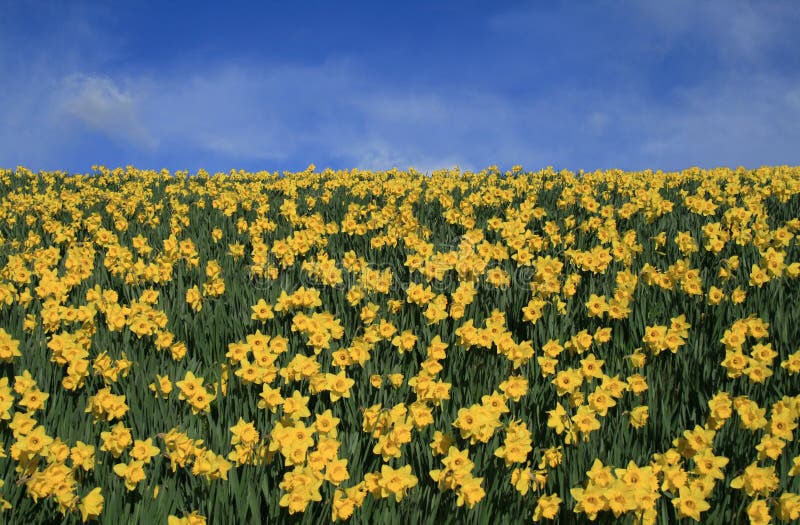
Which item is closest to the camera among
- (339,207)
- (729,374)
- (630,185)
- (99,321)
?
(729,374)

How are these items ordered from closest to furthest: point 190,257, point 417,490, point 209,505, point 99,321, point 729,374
Result: point 209,505, point 417,490, point 729,374, point 99,321, point 190,257

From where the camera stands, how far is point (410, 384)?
3.35m

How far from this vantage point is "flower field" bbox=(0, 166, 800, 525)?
8.32 feet

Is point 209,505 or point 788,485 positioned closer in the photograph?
point 209,505

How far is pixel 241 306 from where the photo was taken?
509 cm

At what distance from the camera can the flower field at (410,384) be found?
2535 millimetres

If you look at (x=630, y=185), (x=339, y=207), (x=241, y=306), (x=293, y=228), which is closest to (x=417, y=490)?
(x=241, y=306)

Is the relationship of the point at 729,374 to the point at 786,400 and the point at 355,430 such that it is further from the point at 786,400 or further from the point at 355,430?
→ the point at 355,430

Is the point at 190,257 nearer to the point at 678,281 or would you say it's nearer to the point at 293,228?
the point at 293,228

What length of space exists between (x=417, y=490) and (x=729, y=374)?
85.8 inches

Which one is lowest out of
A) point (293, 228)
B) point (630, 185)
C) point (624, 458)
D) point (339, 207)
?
point (624, 458)

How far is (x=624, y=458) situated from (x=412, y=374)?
142 cm

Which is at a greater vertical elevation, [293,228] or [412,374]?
[293,228]

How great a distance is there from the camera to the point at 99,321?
16.2 feet
